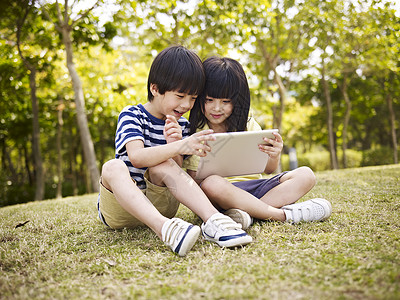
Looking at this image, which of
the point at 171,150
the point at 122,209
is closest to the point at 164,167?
the point at 171,150

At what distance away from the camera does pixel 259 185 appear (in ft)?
7.41

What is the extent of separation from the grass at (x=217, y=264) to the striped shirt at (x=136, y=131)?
37 centimetres

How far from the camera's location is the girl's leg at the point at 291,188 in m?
2.13

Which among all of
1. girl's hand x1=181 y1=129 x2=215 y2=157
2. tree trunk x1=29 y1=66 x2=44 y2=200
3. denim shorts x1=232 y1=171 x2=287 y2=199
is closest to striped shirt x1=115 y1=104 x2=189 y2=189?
girl's hand x1=181 y1=129 x2=215 y2=157

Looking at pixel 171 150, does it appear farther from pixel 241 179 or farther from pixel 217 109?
pixel 241 179

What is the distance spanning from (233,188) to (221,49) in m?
5.04

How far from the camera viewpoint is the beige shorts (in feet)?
6.32

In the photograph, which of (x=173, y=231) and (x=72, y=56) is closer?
(x=173, y=231)

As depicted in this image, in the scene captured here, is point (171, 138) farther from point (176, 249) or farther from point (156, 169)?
point (176, 249)

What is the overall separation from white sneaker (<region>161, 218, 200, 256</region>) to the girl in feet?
1.28

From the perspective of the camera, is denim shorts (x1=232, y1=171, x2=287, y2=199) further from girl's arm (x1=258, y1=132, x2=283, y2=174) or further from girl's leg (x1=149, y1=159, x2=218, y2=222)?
girl's leg (x1=149, y1=159, x2=218, y2=222)

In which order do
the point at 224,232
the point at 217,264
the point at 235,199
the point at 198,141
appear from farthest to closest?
1. the point at 235,199
2. the point at 198,141
3. the point at 224,232
4. the point at 217,264

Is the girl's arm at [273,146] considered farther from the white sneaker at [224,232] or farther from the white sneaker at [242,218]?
the white sneaker at [224,232]

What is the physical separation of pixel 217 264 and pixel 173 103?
38.9 inches
